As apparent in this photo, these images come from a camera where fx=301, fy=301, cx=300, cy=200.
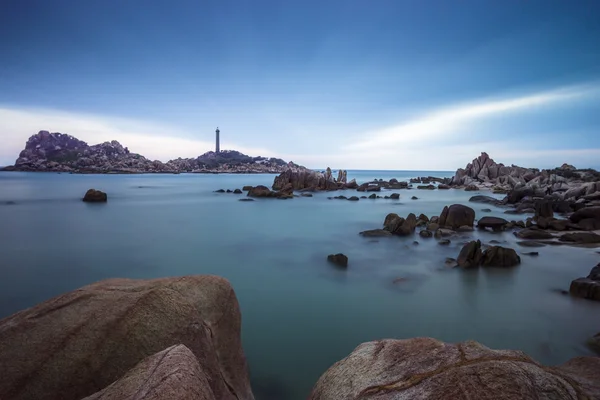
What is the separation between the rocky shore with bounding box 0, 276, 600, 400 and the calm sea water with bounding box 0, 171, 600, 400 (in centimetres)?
230

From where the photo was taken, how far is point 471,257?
11.8 metres

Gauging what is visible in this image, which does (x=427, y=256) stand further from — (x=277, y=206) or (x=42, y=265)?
(x=277, y=206)

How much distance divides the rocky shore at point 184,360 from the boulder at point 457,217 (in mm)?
17188

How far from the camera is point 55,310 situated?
139 inches

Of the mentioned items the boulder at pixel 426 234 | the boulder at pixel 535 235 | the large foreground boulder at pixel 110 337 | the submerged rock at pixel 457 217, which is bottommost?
the boulder at pixel 426 234

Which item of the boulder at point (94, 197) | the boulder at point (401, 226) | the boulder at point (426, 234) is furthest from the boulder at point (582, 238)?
the boulder at point (94, 197)

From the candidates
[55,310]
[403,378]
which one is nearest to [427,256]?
[403,378]

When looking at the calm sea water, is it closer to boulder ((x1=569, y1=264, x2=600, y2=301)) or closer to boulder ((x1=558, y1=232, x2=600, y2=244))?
boulder ((x1=569, y1=264, x2=600, y2=301))

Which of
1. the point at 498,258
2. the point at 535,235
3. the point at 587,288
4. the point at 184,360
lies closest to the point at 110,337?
the point at 184,360

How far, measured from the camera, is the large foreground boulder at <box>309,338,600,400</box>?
6.88 ft

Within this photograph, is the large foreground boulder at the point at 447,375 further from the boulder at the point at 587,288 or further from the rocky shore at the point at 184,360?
the boulder at the point at 587,288

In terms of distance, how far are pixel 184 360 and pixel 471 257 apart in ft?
39.5

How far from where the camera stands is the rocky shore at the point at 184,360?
2.22m

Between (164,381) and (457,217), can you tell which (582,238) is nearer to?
(457,217)
